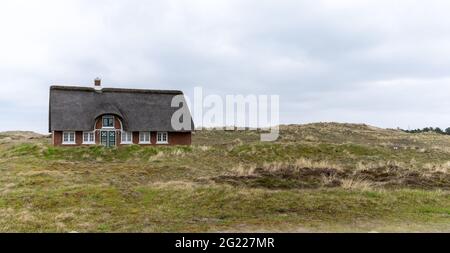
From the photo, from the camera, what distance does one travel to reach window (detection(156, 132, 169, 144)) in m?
43.5

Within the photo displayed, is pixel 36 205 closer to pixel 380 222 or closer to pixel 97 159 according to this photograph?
pixel 380 222

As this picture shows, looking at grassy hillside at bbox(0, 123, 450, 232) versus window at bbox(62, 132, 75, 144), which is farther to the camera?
window at bbox(62, 132, 75, 144)

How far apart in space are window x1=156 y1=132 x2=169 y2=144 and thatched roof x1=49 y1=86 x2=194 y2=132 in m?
1.26

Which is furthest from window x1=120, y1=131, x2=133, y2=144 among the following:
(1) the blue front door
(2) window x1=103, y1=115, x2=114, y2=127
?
(2) window x1=103, y1=115, x2=114, y2=127

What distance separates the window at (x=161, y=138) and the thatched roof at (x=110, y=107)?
1261 millimetres

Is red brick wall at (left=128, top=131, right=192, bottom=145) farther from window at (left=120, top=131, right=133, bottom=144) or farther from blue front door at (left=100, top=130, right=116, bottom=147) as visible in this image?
blue front door at (left=100, top=130, right=116, bottom=147)

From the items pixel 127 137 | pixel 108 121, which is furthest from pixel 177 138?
pixel 108 121

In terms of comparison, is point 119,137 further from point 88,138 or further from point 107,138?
point 88,138

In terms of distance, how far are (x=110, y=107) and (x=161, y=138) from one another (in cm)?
642

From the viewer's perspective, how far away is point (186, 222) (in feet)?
37.7

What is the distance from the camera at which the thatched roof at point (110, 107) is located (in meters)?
39.5

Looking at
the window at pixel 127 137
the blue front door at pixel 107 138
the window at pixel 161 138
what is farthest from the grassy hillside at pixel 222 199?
the window at pixel 161 138

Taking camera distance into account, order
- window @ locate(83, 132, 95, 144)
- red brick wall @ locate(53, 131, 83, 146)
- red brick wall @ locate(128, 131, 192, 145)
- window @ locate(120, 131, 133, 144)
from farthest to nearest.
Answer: red brick wall @ locate(128, 131, 192, 145)
window @ locate(120, 131, 133, 144)
window @ locate(83, 132, 95, 144)
red brick wall @ locate(53, 131, 83, 146)
